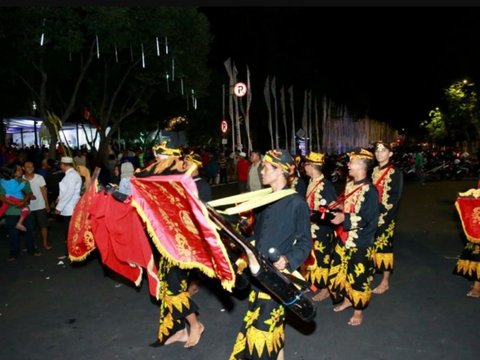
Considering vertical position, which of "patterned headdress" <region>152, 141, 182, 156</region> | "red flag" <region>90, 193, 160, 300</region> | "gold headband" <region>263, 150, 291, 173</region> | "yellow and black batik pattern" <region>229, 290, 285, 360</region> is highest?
"patterned headdress" <region>152, 141, 182, 156</region>

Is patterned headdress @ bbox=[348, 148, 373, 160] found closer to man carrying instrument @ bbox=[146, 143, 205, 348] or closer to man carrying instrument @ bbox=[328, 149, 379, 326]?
man carrying instrument @ bbox=[328, 149, 379, 326]

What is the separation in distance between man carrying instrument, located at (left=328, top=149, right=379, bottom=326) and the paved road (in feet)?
1.35

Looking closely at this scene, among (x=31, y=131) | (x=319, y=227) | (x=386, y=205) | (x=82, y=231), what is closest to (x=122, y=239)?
(x=82, y=231)

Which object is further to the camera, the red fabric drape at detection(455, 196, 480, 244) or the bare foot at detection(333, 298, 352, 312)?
the red fabric drape at detection(455, 196, 480, 244)

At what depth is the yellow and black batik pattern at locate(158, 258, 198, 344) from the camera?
15.9ft

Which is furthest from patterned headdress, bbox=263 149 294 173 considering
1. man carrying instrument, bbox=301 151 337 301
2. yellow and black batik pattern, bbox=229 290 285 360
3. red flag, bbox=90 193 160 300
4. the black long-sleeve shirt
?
man carrying instrument, bbox=301 151 337 301

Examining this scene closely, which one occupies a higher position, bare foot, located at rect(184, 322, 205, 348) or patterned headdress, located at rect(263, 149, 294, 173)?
patterned headdress, located at rect(263, 149, 294, 173)

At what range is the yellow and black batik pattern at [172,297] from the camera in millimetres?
4832

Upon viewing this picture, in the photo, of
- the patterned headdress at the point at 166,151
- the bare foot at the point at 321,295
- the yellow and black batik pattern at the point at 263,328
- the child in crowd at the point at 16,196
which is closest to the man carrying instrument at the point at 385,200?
the bare foot at the point at 321,295

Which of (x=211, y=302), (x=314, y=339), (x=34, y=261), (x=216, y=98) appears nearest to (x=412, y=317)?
(x=314, y=339)

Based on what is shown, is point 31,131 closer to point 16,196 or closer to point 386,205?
point 16,196

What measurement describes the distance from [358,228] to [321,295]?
167cm

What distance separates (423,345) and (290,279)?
234 centimetres

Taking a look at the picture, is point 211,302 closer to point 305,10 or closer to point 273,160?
point 273,160
